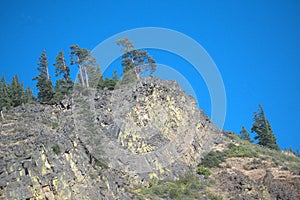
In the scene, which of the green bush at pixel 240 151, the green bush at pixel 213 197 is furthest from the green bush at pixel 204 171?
the green bush at pixel 240 151

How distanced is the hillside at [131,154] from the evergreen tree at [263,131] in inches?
540

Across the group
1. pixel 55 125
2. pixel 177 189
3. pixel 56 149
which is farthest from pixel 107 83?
pixel 56 149

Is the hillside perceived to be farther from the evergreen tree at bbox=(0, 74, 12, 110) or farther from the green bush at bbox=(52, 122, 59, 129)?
the evergreen tree at bbox=(0, 74, 12, 110)

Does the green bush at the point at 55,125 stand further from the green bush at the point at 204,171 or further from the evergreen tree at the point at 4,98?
the green bush at the point at 204,171

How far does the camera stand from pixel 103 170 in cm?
3834

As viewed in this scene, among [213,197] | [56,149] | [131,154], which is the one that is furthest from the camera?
[131,154]

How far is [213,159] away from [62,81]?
88.2ft

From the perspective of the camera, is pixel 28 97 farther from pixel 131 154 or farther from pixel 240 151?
pixel 240 151

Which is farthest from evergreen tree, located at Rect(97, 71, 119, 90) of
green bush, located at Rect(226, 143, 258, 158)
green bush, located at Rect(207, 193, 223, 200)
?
green bush, located at Rect(207, 193, 223, 200)

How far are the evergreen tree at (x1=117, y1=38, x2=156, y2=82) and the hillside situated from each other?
10.4 meters

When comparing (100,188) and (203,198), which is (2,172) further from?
(203,198)

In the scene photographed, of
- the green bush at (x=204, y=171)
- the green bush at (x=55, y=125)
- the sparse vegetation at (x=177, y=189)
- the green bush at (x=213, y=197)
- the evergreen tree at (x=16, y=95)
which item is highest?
the evergreen tree at (x=16, y=95)

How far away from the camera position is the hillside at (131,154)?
30.6 meters

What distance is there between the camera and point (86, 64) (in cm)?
6956
